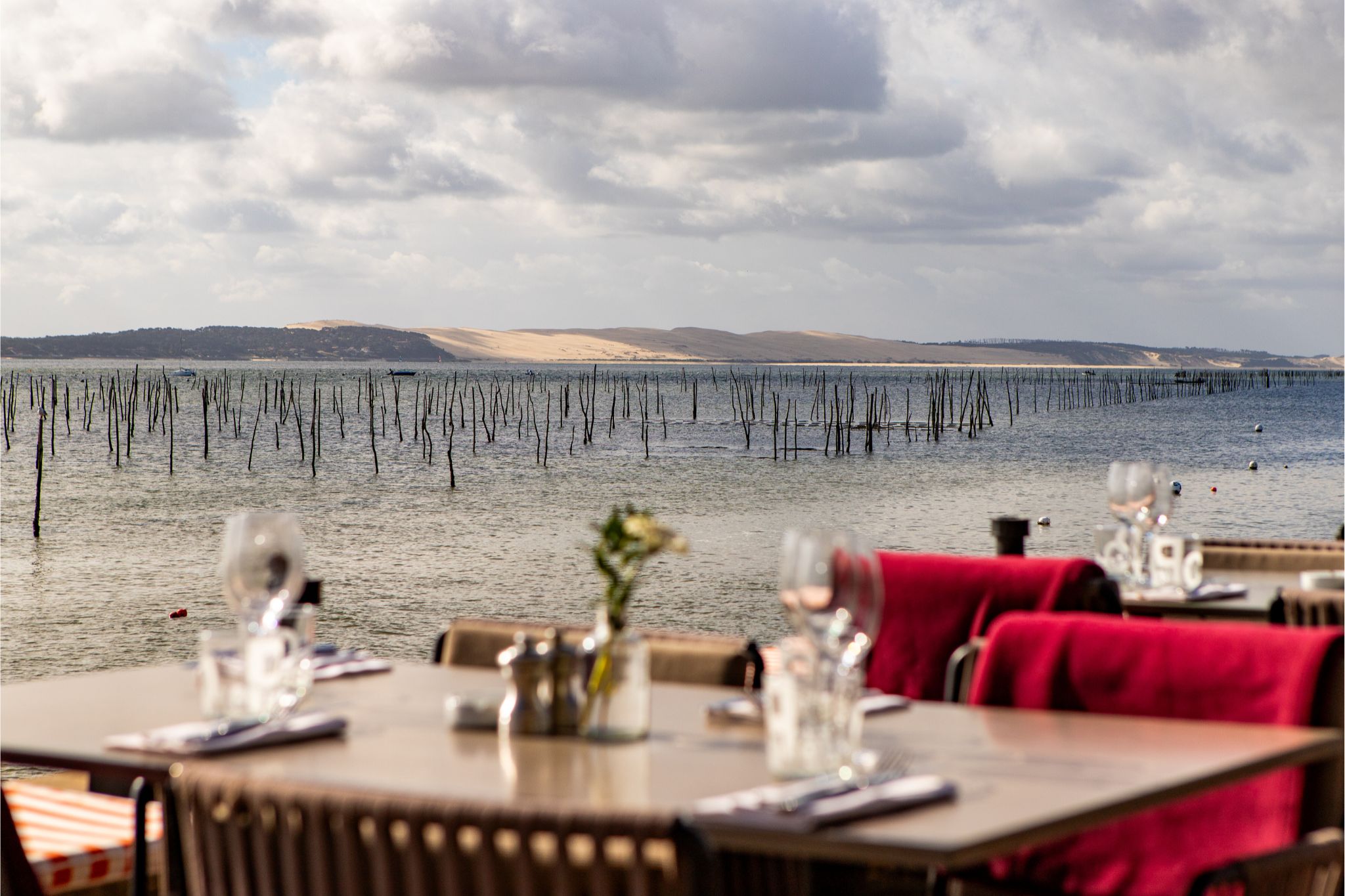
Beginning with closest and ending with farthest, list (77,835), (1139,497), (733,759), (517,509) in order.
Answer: (733,759) → (77,835) → (1139,497) → (517,509)

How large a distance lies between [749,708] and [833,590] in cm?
52

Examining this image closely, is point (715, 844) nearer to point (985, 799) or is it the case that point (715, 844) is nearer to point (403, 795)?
point (985, 799)

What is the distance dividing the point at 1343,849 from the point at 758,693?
0.93m

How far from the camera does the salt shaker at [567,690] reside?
228 centimetres

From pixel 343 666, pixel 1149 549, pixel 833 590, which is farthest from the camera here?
pixel 1149 549

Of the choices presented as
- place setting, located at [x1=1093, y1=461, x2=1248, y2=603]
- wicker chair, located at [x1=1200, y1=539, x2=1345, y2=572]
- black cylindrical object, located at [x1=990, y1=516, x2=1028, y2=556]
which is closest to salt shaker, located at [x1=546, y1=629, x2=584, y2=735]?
place setting, located at [x1=1093, y1=461, x2=1248, y2=603]

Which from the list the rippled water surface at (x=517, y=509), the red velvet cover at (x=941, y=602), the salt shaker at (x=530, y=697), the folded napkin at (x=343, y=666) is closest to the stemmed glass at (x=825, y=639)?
the salt shaker at (x=530, y=697)

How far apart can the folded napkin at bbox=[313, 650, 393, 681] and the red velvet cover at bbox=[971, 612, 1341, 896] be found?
116 cm

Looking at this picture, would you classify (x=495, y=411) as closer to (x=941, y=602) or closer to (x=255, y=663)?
(x=941, y=602)

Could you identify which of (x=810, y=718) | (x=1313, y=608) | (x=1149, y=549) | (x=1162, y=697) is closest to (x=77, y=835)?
(x=810, y=718)

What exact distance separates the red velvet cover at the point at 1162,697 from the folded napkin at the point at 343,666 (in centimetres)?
116

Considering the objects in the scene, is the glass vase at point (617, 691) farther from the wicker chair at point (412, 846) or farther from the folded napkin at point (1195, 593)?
the folded napkin at point (1195, 593)

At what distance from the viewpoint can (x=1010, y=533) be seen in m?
5.04

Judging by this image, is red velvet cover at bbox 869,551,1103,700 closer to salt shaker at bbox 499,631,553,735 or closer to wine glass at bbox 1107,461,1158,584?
wine glass at bbox 1107,461,1158,584
